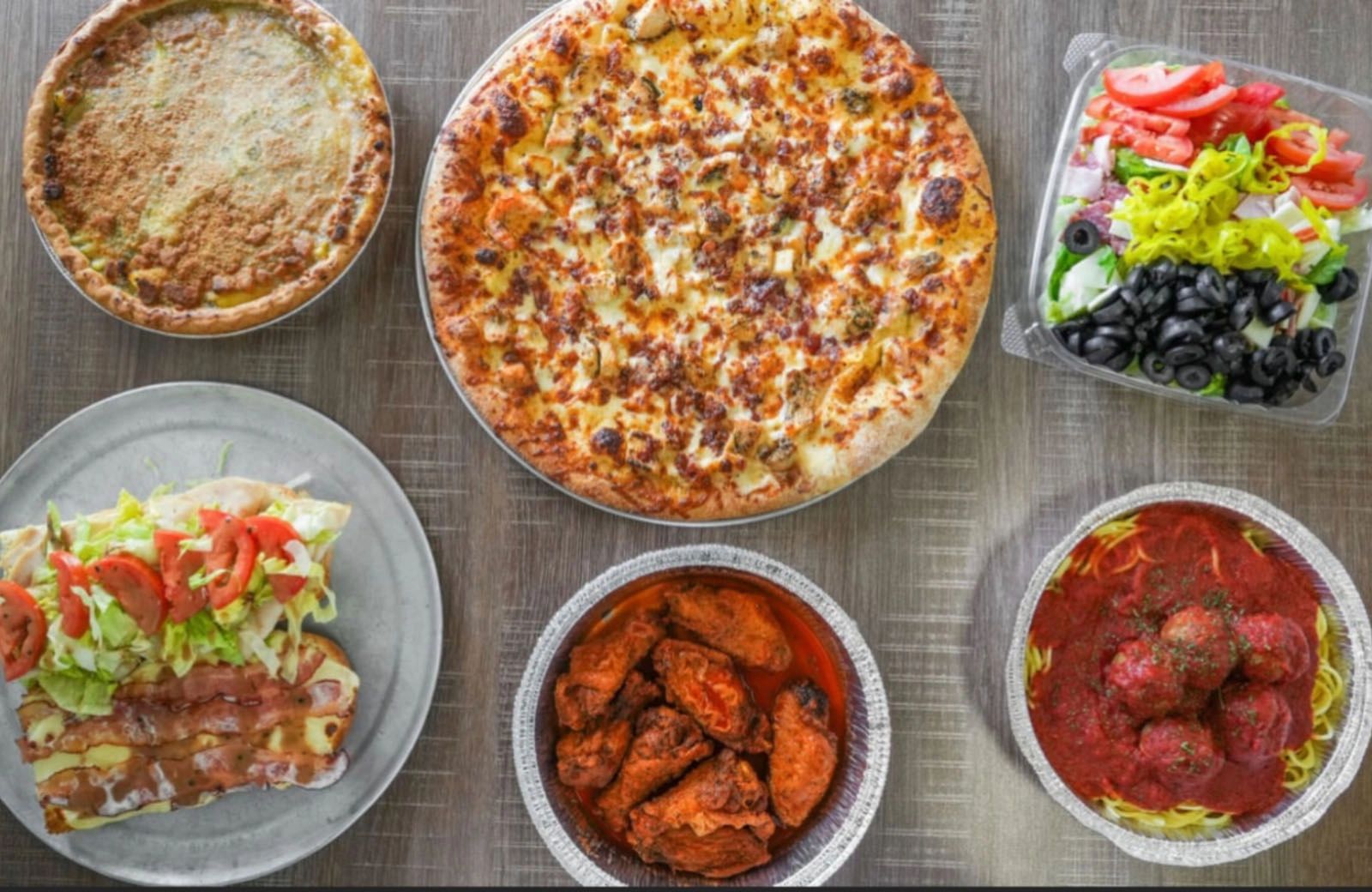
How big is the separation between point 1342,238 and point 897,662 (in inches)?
70.3

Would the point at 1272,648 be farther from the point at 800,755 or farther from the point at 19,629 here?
the point at 19,629

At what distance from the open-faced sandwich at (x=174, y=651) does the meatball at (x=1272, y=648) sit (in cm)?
252

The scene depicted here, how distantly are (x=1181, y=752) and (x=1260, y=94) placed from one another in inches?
73.8

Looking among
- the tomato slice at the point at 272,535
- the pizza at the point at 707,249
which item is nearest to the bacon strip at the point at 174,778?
the tomato slice at the point at 272,535

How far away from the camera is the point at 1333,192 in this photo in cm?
326

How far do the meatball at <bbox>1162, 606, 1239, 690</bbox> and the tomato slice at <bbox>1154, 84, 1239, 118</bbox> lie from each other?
1.41 metres

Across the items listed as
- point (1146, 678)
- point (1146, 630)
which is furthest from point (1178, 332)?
point (1146, 678)

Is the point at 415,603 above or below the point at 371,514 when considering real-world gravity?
below

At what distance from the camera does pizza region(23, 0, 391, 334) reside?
330cm

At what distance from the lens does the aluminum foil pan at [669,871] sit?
3270mm

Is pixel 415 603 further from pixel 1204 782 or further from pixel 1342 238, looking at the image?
pixel 1342 238

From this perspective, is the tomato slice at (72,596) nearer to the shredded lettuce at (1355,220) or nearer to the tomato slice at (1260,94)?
the tomato slice at (1260,94)

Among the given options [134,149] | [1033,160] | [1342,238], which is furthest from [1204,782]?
[134,149]

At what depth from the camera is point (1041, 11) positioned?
3643 mm
